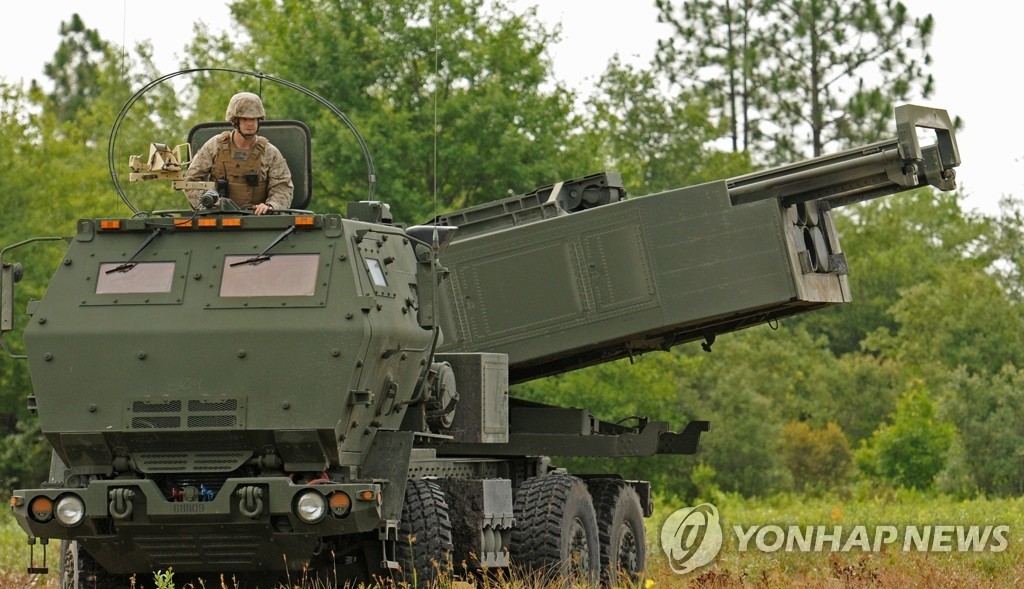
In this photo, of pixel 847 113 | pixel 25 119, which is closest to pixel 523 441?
pixel 25 119

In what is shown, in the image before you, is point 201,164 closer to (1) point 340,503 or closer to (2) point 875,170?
(1) point 340,503

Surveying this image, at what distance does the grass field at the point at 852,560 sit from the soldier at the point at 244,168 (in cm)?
276

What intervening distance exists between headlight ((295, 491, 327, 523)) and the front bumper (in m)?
0.03

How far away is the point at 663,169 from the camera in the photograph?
168 ft

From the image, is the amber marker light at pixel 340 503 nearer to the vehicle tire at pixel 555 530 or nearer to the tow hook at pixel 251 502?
the tow hook at pixel 251 502

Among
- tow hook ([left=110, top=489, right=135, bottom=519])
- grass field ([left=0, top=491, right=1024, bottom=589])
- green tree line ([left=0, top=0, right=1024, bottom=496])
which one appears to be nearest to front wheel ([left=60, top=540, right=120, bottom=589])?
grass field ([left=0, top=491, right=1024, bottom=589])

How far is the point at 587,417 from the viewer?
16.6m

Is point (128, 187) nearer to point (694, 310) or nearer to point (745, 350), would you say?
point (745, 350)

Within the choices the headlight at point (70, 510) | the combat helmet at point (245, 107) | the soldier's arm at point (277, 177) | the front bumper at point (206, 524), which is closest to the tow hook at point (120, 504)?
the front bumper at point (206, 524)

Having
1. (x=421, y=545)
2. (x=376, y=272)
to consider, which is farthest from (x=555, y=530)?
(x=376, y=272)

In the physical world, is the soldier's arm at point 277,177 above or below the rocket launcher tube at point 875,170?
below

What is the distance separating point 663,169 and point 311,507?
40.2 meters

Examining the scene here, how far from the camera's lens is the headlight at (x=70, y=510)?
11797 mm

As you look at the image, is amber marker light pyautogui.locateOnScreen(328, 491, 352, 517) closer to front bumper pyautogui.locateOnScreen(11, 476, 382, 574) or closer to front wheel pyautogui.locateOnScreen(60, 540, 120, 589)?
front bumper pyautogui.locateOnScreen(11, 476, 382, 574)
